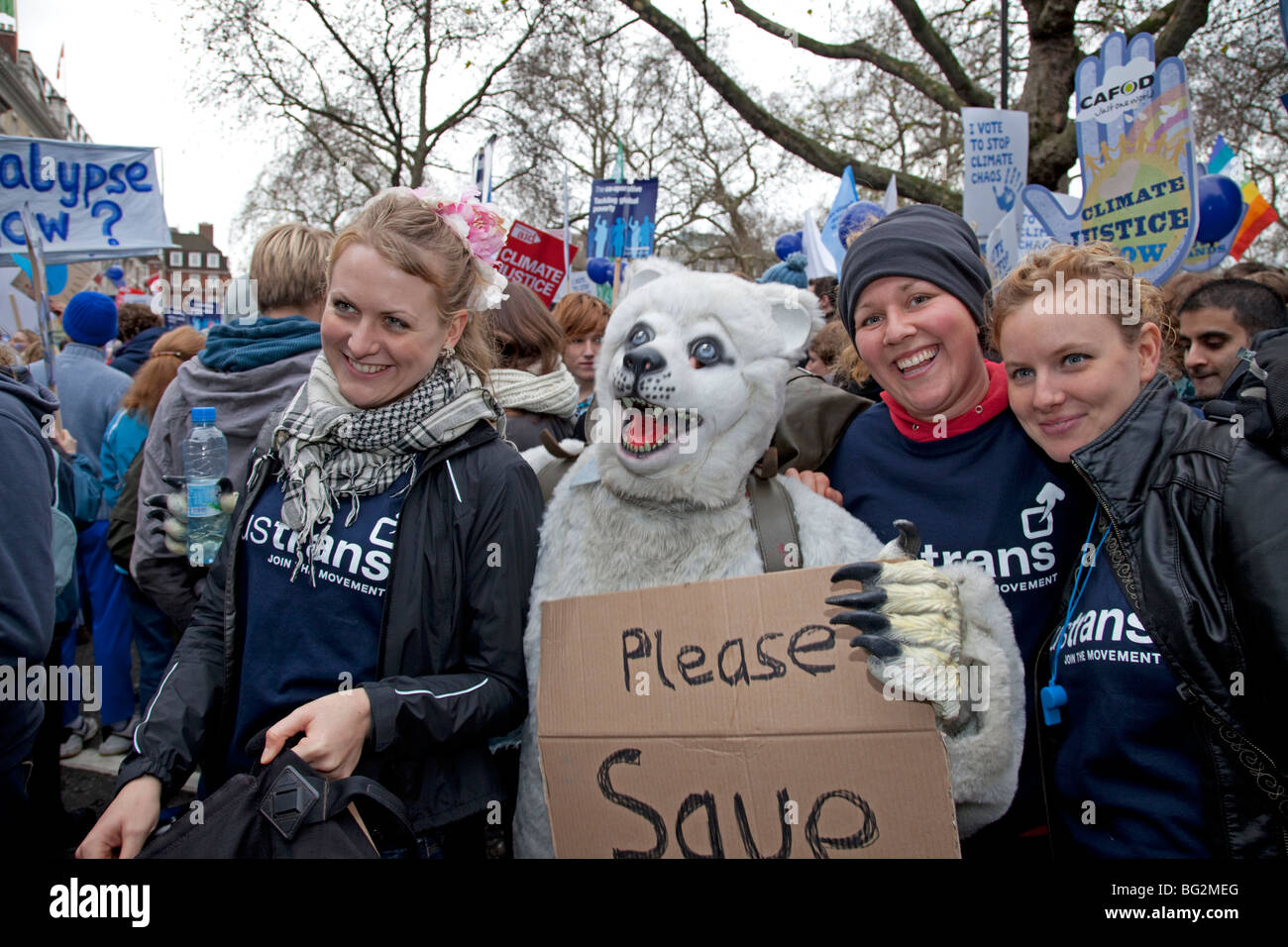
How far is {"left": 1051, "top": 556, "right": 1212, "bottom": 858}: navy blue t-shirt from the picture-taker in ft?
5.02

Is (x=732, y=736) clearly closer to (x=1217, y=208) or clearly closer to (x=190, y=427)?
(x=190, y=427)

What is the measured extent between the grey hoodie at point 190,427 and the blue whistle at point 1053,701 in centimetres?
243

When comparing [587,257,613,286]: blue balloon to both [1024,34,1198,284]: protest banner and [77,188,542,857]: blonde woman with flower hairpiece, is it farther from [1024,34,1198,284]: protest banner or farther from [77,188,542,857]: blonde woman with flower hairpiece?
[77,188,542,857]: blonde woman with flower hairpiece

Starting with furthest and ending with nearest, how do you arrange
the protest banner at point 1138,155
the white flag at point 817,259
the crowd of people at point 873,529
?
the white flag at point 817,259 → the protest banner at point 1138,155 → the crowd of people at point 873,529

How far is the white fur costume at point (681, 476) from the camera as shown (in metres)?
1.83

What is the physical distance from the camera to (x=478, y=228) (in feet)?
6.52

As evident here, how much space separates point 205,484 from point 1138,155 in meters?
5.14

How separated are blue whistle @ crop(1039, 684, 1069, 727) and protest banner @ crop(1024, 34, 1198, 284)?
3692 millimetres

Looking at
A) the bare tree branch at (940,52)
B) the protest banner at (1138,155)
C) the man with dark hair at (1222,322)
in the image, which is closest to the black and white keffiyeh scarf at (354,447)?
the man with dark hair at (1222,322)

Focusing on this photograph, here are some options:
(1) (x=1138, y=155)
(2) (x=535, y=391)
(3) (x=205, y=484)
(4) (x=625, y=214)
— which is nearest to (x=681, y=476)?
(2) (x=535, y=391)

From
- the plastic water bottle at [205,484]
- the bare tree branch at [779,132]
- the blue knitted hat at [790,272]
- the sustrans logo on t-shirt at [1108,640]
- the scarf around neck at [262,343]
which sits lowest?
the sustrans logo on t-shirt at [1108,640]

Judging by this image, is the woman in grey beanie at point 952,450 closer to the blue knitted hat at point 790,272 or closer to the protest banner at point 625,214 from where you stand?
the blue knitted hat at point 790,272

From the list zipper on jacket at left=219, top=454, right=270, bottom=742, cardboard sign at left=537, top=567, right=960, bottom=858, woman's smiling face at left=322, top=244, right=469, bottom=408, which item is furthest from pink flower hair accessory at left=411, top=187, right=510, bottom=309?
cardboard sign at left=537, top=567, right=960, bottom=858
